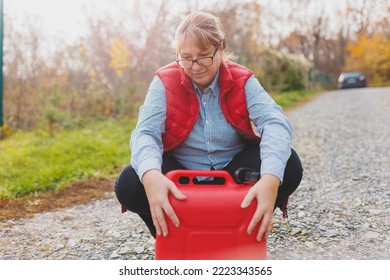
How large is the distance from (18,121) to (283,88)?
9633mm

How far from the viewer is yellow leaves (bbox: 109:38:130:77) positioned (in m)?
8.74

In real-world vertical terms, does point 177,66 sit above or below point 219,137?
above

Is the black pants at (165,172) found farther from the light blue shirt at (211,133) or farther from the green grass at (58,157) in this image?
the green grass at (58,157)

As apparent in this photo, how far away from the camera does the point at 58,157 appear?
515 cm

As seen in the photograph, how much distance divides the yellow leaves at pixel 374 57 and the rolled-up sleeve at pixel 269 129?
25.1 metres

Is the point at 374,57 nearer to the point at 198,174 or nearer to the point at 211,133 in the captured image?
the point at 211,133

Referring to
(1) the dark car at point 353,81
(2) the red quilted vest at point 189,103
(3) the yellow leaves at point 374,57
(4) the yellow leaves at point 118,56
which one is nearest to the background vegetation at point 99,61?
(4) the yellow leaves at point 118,56

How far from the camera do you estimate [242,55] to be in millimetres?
11844

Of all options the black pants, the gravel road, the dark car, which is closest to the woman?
the black pants

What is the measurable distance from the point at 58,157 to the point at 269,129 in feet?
12.1

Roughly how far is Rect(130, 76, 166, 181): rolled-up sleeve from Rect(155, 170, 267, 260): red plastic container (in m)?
0.12

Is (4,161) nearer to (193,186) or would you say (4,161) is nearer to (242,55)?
(193,186)
